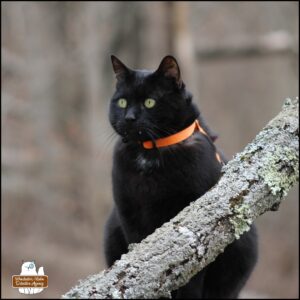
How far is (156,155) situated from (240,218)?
3.37 feet

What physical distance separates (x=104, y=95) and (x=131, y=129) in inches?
213

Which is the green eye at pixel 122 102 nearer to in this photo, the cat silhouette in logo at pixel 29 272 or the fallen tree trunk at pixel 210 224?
the fallen tree trunk at pixel 210 224

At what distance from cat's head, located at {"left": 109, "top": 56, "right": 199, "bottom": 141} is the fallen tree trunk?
2.44 feet

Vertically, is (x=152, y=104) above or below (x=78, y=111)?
below

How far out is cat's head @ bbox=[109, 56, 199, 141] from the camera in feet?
9.21

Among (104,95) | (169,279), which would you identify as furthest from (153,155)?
(104,95)

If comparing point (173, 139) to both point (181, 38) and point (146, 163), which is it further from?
point (181, 38)

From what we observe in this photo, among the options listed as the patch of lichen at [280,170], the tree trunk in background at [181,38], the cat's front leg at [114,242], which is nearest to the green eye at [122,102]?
the cat's front leg at [114,242]

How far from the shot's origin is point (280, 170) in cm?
205

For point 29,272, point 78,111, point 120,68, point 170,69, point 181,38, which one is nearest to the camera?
point 29,272

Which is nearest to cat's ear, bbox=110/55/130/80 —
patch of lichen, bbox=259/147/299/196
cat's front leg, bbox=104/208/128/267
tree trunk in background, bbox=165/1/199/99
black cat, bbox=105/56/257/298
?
→ black cat, bbox=105/56/257/298

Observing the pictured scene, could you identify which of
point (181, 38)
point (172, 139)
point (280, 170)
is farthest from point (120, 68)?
point (181, 38)

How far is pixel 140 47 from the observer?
24.8 feet

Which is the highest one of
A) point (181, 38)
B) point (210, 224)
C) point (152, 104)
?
point (181, 38)
